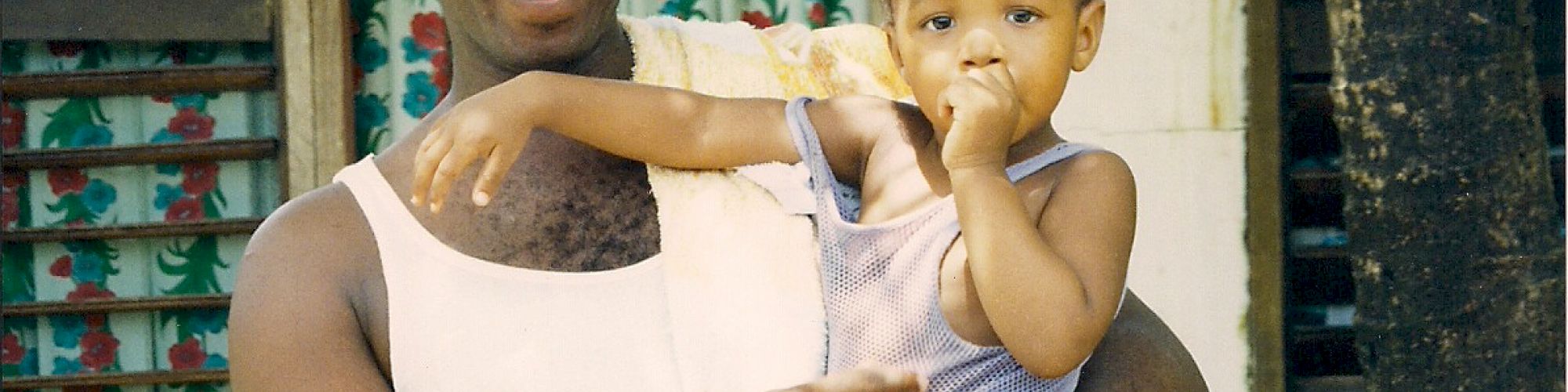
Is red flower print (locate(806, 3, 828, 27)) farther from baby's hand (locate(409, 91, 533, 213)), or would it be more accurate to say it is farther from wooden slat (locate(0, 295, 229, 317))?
baby's hand (locate(409, 91, 533, 213))

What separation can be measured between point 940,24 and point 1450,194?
1.21 metres

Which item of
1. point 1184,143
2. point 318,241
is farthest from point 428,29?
point 318,241

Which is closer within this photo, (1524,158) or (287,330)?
(287,330)

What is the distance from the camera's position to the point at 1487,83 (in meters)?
3.07

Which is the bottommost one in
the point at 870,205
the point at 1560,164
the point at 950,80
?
the point at 1560,164

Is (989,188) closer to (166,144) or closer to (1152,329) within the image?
(1152,329)

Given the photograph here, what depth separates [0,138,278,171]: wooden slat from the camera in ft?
19.3

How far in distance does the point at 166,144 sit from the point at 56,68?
1.26ft

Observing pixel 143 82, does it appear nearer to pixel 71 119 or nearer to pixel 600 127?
A: pixel 71 119

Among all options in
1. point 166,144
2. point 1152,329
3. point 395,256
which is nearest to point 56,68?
point 166,144

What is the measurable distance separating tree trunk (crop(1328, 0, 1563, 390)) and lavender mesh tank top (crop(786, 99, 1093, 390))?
1053 millimetres

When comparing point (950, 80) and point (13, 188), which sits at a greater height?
point (950, 80)

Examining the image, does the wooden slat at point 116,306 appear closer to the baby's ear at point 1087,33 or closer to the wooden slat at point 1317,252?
the wooden slat at point 1317,252

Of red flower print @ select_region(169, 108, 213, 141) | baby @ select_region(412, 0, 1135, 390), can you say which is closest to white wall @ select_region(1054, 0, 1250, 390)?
red flower print @ select_region(169, 108, 213, 141)
